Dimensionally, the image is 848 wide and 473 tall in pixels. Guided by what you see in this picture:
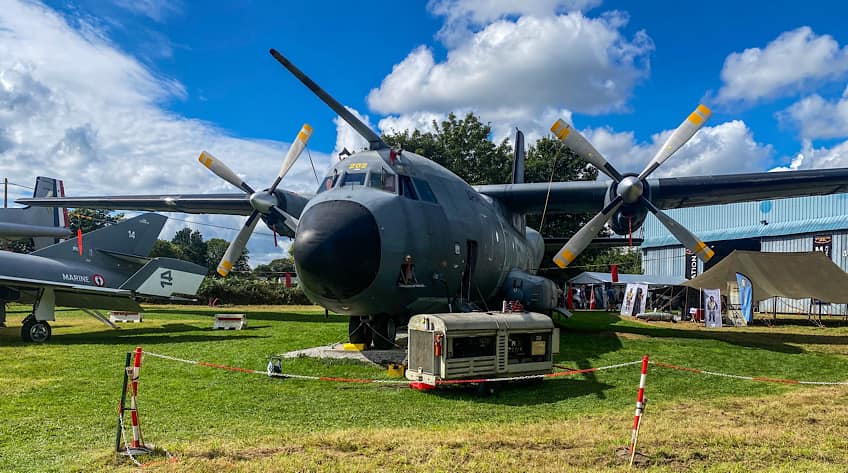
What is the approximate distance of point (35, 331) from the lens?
15.0 m

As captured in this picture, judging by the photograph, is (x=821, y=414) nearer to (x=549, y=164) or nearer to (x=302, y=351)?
(x=302, y=351)

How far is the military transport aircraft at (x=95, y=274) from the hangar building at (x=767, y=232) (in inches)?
1144

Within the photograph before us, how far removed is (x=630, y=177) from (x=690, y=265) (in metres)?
33.4

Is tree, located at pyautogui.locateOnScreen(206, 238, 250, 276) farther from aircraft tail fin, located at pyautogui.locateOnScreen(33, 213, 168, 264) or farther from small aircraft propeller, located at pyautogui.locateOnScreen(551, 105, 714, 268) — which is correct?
small aircraft propeller, located at pyautogui.locateOnScreen(551, 105, 714, 268)

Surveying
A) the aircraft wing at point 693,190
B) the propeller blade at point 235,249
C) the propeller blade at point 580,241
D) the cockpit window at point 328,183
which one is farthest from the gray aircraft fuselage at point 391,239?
the propeller blade at point 235,249

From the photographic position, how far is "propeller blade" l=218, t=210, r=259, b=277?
16.7 metres

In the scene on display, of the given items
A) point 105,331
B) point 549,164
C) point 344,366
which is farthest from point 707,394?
point 549,164

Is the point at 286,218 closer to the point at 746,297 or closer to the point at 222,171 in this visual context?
the point at 222,171

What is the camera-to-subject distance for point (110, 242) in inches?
743

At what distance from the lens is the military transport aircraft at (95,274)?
611 inches

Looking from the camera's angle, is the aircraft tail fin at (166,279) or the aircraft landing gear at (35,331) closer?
the aircraft landing gear at (35,331)

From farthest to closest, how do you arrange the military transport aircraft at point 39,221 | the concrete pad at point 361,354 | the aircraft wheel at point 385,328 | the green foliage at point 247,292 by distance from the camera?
the green foliage at point 247,292
the military transport aircraft at point 39,221
the aircraft wheel at point 385,328
the concrete pad at point 361,354

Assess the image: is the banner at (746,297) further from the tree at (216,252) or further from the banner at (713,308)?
the tree at (216,252)

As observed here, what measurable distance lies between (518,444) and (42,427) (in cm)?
538
